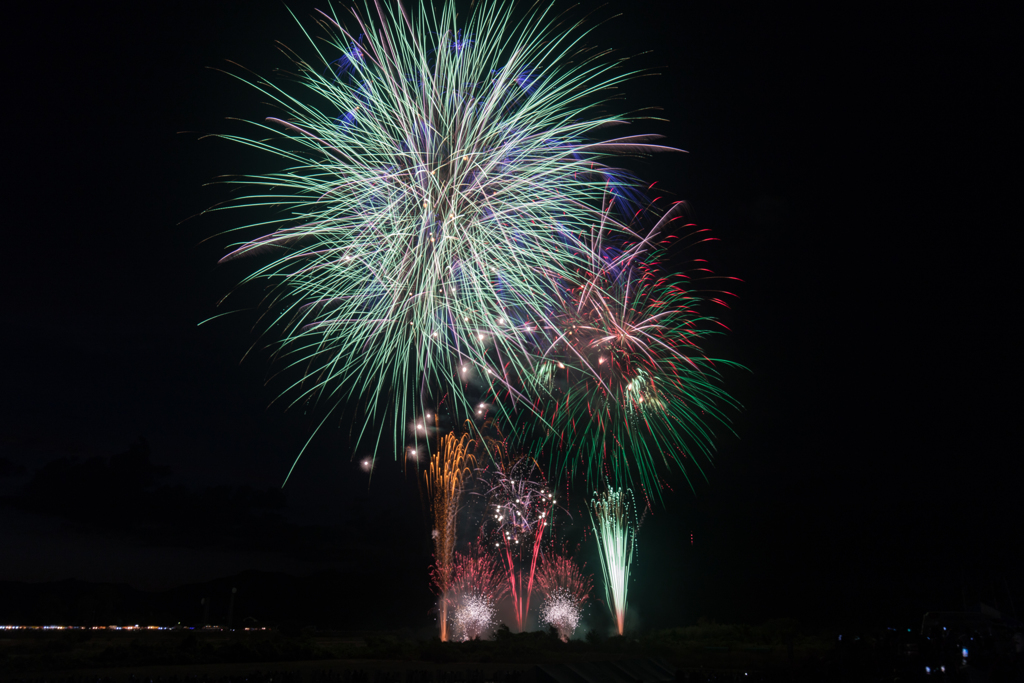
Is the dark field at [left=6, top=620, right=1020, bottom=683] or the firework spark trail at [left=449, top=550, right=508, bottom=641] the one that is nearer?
the dark field at [left=6, top=620, right=1020, bottom=683]

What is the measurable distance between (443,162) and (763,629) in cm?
4198

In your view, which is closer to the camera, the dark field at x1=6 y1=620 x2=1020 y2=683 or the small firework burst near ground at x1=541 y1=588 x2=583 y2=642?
the dark field at x1=6 y1=620 x2=1020 y2=683

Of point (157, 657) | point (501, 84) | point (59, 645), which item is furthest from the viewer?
point (59, 645)

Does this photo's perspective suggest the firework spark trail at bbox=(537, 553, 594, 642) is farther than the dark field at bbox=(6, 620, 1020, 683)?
A: Yes

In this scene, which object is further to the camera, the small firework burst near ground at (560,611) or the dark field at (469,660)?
the small firework burst near ground at (560,611)

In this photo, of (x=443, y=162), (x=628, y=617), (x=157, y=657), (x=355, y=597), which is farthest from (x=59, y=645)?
(x=355, y=597)

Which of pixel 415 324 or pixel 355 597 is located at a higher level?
pixel 415 324

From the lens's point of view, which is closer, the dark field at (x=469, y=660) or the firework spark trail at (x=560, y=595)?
the dark field at (x=469, y=660)

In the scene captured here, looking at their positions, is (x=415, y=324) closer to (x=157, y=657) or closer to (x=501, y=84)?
(x=501, y=84)

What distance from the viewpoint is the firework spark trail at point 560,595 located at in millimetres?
46938

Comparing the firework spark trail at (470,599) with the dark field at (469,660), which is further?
the firework spark trail at (470,599)

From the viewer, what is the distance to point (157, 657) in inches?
960

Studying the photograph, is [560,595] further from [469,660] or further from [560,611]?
[469,660]

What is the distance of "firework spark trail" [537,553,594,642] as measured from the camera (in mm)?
46938
